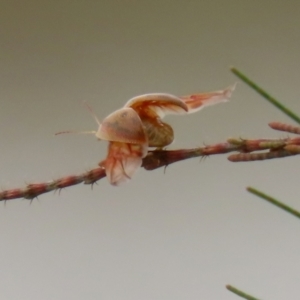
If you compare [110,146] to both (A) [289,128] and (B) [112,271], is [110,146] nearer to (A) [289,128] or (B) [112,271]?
(A) [289,128]

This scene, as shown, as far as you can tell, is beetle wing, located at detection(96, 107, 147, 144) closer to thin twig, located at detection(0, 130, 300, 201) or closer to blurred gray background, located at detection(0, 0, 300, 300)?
thin twig, located at detection(0, 130, 300, 201)

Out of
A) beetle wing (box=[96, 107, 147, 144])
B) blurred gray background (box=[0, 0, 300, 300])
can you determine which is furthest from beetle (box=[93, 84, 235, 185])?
blurred gray background (box=[0, 0, 300, 300])

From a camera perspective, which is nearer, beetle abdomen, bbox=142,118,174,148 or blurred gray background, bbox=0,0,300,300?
beetle abdomen, bbox=142,118,174,148

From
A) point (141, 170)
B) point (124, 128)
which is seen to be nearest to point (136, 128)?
point (124, 128)

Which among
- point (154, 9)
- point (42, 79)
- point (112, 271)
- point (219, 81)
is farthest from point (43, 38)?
point (112, 271)

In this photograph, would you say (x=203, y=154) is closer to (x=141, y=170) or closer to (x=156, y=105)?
(x=156, y=105)
